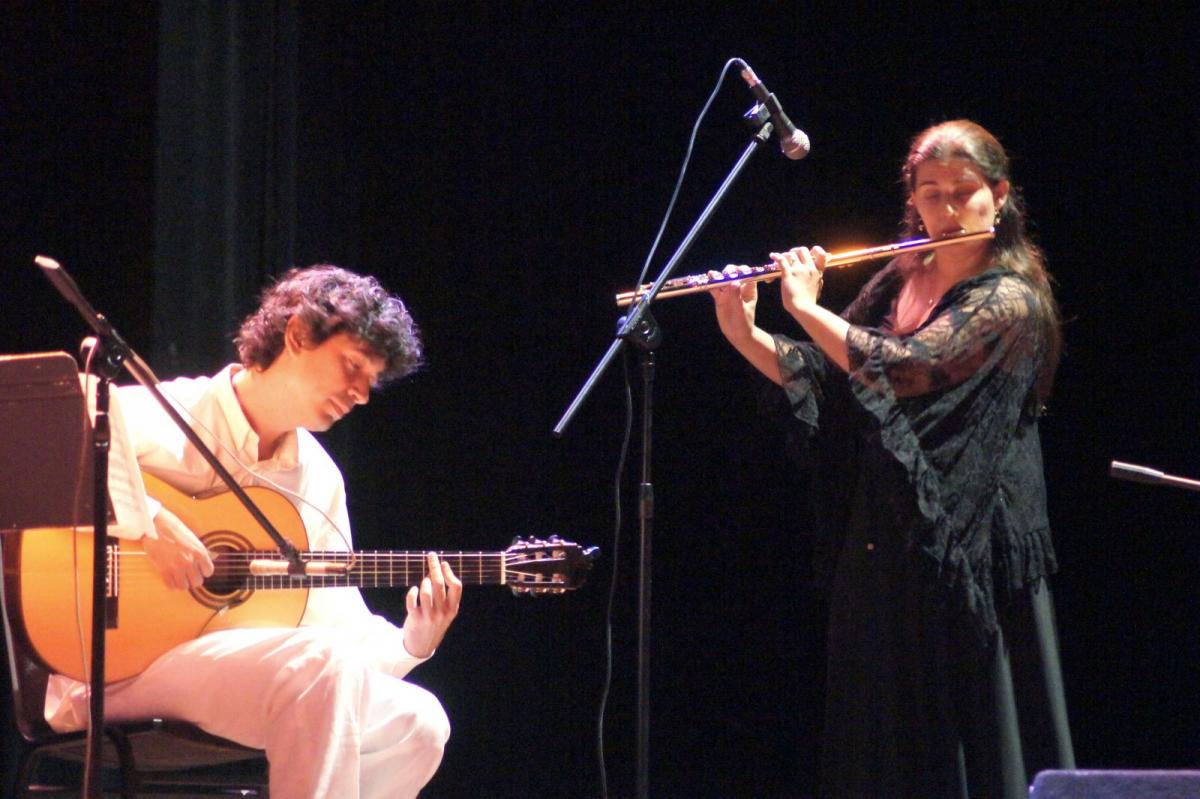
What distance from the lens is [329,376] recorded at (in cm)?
266

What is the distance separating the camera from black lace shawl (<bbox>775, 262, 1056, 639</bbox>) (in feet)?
8.07

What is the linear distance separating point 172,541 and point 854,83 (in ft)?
7.05

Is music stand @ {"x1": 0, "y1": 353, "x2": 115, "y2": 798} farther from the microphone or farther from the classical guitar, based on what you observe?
the microphone

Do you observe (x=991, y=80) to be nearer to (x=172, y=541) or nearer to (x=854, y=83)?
(x=854, y=83)

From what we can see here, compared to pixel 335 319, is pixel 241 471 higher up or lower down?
lower down

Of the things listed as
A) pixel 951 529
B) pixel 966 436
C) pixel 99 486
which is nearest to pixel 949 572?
pixel 951 529

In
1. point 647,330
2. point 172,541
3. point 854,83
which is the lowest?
point 172,541

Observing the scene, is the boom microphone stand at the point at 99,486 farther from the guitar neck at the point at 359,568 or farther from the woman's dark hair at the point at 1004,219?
the woman's dark hair at the point at 1004,219

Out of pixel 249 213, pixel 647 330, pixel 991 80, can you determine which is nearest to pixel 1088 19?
pixel 991 80

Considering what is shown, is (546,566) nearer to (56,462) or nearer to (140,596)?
(140,596)

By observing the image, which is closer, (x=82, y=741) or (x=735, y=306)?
(x=82, y=741)

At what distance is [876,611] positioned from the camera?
8.36 ft

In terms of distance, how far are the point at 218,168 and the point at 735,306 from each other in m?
1.68

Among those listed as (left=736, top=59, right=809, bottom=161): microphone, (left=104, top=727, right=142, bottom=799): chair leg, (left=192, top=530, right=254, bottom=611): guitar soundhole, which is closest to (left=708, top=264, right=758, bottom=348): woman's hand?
(left=736, top=59, right=809, bottom=161): microphone
